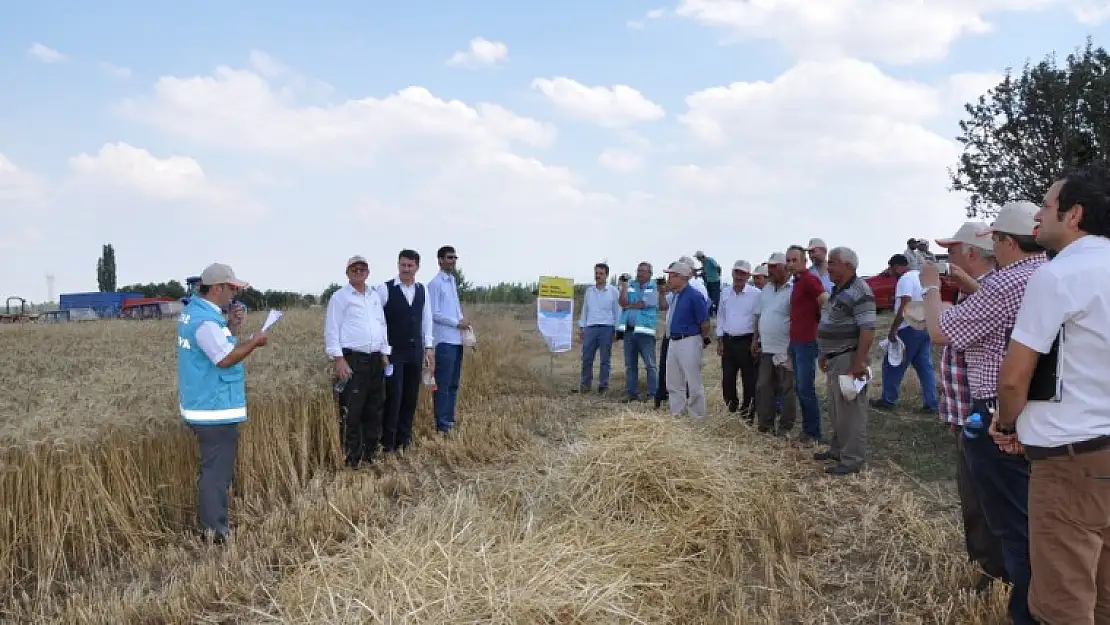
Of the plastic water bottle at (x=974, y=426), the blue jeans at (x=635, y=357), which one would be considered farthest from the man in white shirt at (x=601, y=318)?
the plastic water bottle at (x=974, y=426)

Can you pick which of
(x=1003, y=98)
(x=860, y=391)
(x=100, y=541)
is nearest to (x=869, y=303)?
(x=860, y=391)

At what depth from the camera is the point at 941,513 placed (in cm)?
520

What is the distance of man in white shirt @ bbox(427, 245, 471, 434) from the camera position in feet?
25.9

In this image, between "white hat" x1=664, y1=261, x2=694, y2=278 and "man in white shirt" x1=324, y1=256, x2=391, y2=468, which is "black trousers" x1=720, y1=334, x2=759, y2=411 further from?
"man in white shirt" x1=324, y1=256, x2=391, y2=468

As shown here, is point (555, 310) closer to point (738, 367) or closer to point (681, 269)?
point (738, 367)

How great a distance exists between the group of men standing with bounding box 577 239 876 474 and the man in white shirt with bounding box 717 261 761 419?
1 centimetres

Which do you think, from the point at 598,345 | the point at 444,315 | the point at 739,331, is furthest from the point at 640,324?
the point at 444,315

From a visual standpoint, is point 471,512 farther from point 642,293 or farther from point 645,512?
point 642,293

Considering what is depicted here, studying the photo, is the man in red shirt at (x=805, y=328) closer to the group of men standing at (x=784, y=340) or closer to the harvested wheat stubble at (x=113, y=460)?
the group of men standing at (x=784, y=340)

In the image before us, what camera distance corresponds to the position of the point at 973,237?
3.92 metres

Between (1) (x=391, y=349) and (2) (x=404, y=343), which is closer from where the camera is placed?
(1) (x=391, y=349)

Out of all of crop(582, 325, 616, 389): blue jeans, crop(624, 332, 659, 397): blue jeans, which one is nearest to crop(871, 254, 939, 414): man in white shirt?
crop(624, 332, 659, 397): blue jeans

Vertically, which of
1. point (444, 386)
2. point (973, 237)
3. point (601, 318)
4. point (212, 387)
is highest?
point (973, 237)

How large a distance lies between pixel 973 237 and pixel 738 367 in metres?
4.86
